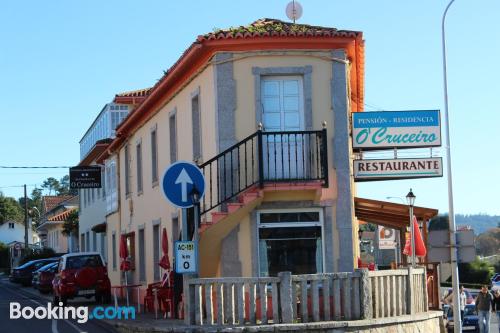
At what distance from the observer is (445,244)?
1852 cm

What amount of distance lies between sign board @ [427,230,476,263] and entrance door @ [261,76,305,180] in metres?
3.21

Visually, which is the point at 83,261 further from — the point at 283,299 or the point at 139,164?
the point at 283,299

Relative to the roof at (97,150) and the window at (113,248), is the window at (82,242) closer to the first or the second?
the roof at (97,150)

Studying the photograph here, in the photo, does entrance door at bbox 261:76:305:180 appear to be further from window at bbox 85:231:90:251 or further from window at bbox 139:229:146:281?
window at bbox 85:231:90:251

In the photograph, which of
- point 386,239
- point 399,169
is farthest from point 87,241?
point 399,169

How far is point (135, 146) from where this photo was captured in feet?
94.0

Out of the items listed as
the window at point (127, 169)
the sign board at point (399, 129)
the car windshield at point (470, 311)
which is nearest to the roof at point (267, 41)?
the sign board at point (399, 129)

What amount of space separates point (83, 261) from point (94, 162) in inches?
532

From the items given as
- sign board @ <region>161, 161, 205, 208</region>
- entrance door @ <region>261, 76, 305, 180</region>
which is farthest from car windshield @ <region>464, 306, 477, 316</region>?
sign board @ <region>161, 161, 205, 208</region>

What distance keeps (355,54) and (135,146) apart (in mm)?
11232

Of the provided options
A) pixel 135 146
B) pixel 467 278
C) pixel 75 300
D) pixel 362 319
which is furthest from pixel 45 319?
pixel 467 278

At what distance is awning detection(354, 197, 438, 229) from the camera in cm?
2089

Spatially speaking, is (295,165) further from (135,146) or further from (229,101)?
(135,146)

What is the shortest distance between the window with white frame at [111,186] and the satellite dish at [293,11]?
1370 cm
